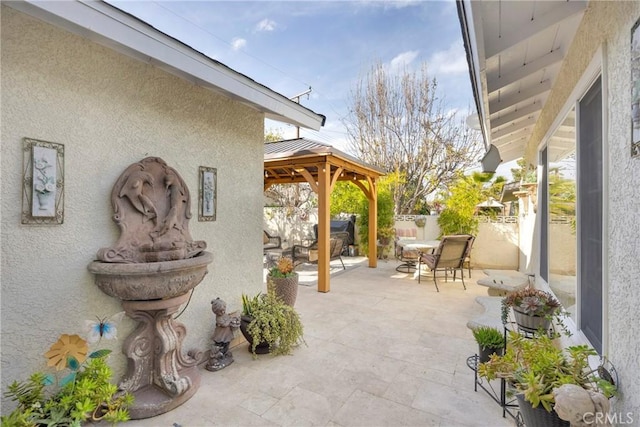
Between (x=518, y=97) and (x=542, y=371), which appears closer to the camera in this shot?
(x=542, y=371)

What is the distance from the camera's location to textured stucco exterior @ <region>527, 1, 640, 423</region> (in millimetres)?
1445

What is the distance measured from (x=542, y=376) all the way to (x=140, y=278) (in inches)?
101

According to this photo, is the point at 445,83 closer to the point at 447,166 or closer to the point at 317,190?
the point at 447,166

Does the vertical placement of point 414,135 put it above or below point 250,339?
above

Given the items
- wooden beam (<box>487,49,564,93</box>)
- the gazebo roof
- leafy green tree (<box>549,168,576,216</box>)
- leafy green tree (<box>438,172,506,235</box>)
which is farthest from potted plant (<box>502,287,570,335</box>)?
leafy green tree (<box>438,172,506,235</box>)

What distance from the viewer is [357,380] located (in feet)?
9.18

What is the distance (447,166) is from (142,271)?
45.4 feet

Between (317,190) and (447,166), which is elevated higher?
(447,166)

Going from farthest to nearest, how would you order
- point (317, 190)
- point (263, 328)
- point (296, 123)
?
point (317, 190) → point (296, 123) → point (263, 328)

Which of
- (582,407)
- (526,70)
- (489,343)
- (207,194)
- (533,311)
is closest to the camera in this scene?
(582,407)

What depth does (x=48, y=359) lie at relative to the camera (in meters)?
1.98

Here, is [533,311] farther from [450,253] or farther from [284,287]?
[450,253]

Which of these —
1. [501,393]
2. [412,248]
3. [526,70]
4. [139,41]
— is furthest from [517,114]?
[139,41]

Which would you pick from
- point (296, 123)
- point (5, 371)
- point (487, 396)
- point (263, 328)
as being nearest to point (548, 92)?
point (296, 123)
